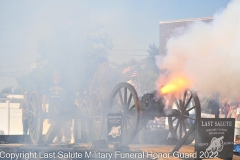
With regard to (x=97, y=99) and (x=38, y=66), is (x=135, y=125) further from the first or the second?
(x=38, y=66)

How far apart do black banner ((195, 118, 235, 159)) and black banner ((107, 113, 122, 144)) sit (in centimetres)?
189

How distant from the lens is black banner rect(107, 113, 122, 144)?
25.1 feet

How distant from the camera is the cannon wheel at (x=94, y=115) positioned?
908cm

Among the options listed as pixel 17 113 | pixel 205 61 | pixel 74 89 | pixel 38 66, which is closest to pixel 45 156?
pixel 205 61

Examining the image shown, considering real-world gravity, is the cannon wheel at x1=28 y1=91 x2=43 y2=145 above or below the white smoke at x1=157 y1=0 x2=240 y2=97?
below

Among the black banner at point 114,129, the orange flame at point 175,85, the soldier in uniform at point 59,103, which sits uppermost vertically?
the orange flame at point 175,85

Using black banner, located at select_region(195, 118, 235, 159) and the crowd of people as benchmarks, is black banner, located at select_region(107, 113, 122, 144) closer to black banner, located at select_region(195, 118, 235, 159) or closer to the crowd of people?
the crowd of people

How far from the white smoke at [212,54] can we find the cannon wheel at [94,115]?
1.98 meters

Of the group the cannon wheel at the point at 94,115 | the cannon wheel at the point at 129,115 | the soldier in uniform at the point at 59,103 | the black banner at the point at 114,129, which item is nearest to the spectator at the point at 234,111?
the cannon wheel at the point at 129,115

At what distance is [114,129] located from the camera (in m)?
7.70

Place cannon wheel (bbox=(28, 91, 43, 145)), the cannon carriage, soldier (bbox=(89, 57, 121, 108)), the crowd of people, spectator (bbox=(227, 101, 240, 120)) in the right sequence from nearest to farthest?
the cannon carriage < cannon wheel (bbox=(28, 91, 43, 145)) < the crowd of people < soldier (bbox=(89, 57, 121, 108)) < spectator (bbox=(227, 101, 240, 120))

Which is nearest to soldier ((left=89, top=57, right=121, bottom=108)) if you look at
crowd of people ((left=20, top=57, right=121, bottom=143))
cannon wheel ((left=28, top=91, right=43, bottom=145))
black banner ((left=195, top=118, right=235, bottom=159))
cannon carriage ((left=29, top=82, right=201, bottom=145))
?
crowd of people ((left=20, top=57, right=121, bottom=143))

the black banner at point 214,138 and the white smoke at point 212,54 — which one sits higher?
the white smoke at point 212,54

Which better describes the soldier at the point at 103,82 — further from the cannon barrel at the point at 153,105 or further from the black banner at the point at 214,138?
the black banner at the point at 214,138
